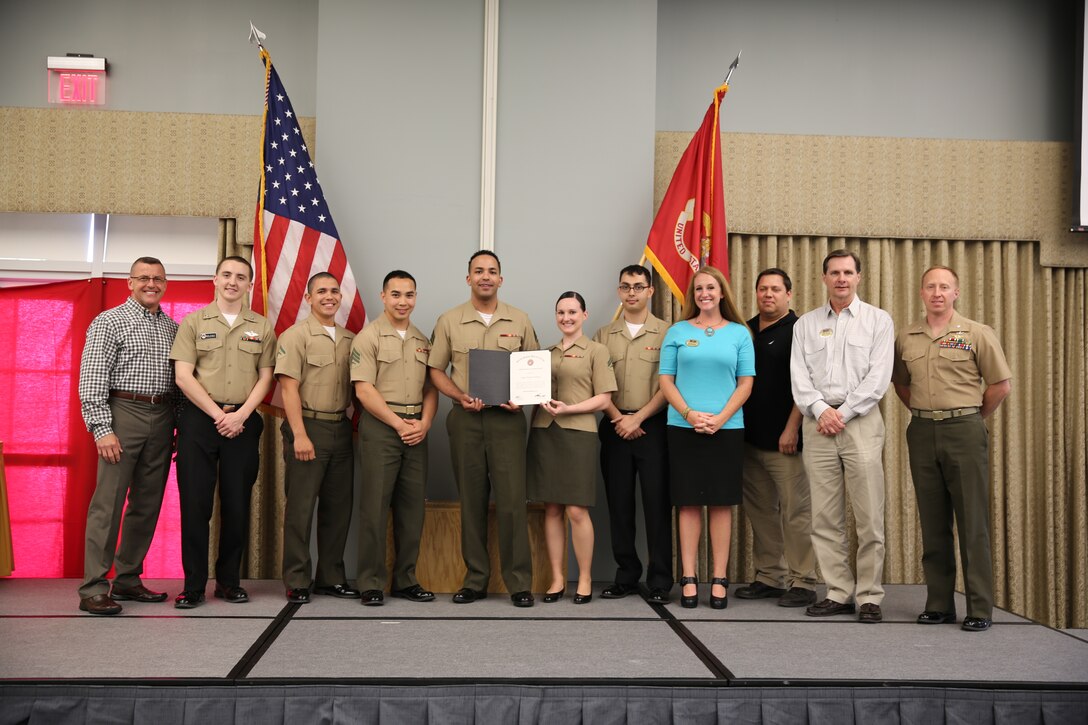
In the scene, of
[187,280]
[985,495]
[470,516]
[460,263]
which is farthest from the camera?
[187,280]

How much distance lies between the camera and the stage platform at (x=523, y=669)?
2.73 m

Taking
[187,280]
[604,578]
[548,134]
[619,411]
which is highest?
[548,134]

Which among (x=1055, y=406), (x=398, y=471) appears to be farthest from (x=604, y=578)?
(x=1055, y=406)

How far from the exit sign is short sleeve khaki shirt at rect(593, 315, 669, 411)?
135 inches

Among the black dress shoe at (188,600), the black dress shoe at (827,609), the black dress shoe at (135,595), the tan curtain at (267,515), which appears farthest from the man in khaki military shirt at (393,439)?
the black dress shoe at (827,609)

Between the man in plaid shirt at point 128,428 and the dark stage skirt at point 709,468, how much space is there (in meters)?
2.36

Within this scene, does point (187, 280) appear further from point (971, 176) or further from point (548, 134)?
point (971, 176)

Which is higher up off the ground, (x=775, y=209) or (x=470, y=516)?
(x=775, y=209)

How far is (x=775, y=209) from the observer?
5.27 m

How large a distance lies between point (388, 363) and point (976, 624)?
278 cm

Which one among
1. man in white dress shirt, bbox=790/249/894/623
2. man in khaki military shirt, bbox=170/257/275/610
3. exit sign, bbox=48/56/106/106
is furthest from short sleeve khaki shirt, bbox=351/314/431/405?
exit sign, bbox=48/56/106/106

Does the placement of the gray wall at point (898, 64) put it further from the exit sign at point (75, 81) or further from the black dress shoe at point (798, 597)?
the exit sign at point (75, 81)

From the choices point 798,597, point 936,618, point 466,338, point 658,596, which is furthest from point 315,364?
point 936,618

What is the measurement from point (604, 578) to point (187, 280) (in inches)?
119
